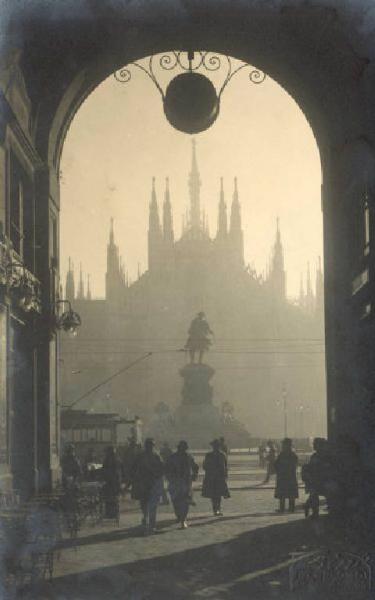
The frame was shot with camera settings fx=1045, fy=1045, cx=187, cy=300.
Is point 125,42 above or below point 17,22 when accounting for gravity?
above

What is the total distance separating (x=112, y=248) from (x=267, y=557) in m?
89.9

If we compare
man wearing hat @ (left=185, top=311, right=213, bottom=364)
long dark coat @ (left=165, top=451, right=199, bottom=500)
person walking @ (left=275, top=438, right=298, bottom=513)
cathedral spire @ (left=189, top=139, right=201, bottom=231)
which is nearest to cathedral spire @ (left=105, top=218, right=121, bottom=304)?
cathedral spire @ (left=189, top=139, right=201, bottom=231)

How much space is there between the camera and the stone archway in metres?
14.8

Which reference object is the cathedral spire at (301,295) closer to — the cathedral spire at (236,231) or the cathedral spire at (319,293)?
the cathedral spire at (319,293)

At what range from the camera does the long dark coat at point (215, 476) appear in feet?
61.4

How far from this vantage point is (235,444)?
5712cm

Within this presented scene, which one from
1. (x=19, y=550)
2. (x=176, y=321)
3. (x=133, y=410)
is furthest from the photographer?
(x=176, y=321)

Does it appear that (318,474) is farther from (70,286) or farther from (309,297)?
(309,297)

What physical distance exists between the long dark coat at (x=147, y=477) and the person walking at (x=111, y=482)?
0.98 metres

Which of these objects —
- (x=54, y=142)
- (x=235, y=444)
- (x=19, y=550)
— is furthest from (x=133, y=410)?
(x=19, y=550)

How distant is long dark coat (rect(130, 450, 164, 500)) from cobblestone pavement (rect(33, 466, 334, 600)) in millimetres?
572

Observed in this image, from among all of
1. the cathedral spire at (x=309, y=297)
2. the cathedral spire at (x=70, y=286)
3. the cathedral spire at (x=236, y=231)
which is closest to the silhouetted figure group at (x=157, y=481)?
the cathedral spire at (x=70, y=286)

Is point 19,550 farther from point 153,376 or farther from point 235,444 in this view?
point 153,376

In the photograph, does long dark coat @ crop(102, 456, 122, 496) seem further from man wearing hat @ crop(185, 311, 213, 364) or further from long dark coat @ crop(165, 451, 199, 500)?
man wearing hat @ crop(185, 311, 213, 364)
